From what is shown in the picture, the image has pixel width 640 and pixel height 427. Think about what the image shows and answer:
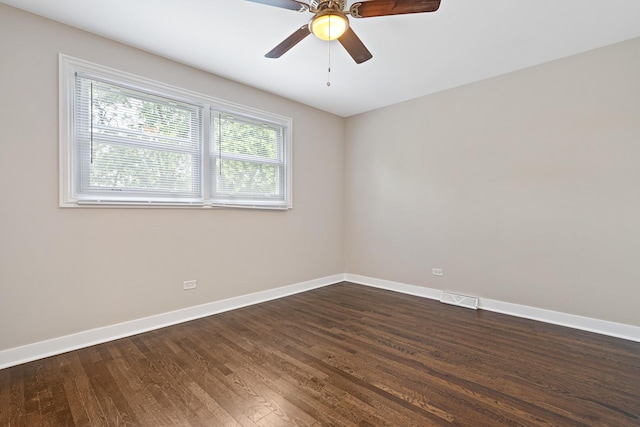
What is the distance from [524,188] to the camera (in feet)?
10.8

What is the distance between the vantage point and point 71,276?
2516 mm

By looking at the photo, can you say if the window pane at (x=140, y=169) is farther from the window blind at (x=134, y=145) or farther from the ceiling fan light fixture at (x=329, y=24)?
the ceiling fan light fixture at (x=329, y=24)

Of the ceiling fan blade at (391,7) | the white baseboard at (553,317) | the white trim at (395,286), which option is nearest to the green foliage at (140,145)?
the ceiling fan blade at (391,7)

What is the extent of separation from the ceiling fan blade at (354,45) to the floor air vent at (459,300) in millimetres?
3076

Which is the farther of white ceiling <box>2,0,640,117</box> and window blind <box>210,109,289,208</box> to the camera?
window blind <box>210,109,289,208</box>

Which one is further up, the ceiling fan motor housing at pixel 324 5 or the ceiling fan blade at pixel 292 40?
the ceiling fan motor housing at pixel 324 5

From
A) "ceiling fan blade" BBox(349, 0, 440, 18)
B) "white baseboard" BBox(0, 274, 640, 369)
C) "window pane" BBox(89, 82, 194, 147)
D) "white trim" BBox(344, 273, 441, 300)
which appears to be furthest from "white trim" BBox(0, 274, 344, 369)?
"ceiling fan blade" BBox(349, 0, 440, 18)

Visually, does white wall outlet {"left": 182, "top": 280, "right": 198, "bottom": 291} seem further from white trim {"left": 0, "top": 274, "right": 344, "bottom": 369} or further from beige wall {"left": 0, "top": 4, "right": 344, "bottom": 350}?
white trim {"left": 0, "top": 274, "right": 344, "bottom": 369}

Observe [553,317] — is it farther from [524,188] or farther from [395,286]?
[395,286]

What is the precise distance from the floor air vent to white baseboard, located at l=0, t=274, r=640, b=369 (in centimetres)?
9

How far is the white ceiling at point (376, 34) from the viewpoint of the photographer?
2289mm

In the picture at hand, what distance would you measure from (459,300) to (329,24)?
3.45 meters

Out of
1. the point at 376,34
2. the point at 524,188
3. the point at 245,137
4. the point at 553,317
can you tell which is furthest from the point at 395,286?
the point at 376,34

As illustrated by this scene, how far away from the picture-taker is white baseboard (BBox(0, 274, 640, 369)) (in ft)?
7.72
